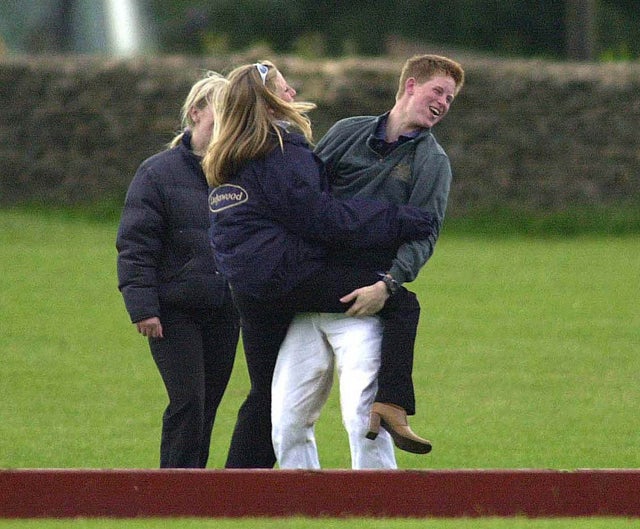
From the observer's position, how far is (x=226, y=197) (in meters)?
5.55

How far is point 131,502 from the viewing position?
496cm

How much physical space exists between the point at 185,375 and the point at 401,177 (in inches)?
51.8

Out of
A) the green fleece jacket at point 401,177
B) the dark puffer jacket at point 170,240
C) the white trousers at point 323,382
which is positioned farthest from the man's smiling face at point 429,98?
the dark puffer jacket at point 170,240

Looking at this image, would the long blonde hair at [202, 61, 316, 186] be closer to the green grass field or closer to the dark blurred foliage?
the green grass field

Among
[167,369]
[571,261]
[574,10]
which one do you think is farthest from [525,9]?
[167,369]

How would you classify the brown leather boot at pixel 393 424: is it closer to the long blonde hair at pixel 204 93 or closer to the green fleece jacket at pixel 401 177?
the green fleece jacket at pixel 401 177

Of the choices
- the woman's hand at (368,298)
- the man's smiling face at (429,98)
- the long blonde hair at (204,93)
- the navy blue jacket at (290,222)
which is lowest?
the woman's hand at (368,298)

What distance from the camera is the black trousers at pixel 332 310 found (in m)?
5.47

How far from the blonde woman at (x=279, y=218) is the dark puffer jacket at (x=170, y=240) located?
2.09ft

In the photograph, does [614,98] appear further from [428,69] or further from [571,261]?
[428,69]

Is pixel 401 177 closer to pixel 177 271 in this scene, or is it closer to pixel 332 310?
pixel 332 310

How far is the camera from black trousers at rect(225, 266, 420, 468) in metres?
5.47

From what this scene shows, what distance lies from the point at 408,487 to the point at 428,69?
153 cm

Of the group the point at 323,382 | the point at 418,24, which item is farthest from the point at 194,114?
the point at 418,24
